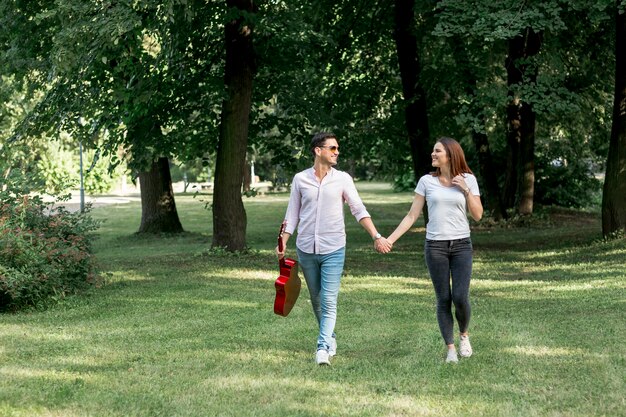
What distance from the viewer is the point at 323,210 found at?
8.88 meters

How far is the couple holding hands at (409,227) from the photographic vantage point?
8.67 metres

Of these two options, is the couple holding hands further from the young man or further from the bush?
the bush

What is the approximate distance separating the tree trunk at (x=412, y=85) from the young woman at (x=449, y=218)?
50.2ft

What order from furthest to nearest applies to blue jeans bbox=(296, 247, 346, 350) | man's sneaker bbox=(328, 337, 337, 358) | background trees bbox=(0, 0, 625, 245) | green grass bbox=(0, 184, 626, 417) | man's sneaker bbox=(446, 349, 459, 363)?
background trees bbox=(0, 0, 625, 245)
man's sneaker bbox=(328, 337, 337, 358)
blue jeans bbox=(296, 247, 346, 350)
man's sneaker bbox=(446, 349, 459, 363)
green grass bbox=(0, 184, 626, 417)

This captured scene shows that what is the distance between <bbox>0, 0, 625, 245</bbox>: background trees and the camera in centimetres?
1769

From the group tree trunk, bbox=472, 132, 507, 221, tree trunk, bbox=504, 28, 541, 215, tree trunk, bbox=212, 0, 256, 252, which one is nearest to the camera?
tree trunk, bbox=212, 0, 256, 252

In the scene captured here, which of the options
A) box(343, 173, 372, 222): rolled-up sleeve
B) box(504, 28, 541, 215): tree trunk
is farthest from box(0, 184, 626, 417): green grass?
box(504, 28, 541, 215): tree trunk

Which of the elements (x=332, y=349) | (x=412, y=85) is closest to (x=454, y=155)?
(x=332, y=349)

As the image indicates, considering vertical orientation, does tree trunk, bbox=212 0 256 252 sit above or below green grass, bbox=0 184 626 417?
above

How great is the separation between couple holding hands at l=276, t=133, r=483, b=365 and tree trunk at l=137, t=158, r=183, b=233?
1969 centimetres

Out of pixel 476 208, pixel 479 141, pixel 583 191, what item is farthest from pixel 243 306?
pixel 583 191

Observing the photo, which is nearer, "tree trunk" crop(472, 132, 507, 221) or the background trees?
the background trees

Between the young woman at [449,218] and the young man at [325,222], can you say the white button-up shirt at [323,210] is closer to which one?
the young man at [325,222]

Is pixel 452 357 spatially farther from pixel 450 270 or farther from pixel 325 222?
pixel 325 222
